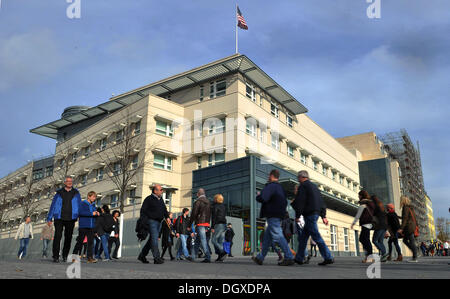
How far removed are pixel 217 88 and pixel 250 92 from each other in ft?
10.4

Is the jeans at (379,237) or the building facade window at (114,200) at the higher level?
the building facade window at (114,200)

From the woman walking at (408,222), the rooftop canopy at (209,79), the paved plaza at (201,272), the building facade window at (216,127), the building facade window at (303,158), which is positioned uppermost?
the rooftop canopy at (209,79)

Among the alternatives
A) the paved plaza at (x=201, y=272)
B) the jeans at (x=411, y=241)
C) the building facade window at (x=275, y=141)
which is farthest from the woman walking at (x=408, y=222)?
the building facade window at (x=275, y=141)

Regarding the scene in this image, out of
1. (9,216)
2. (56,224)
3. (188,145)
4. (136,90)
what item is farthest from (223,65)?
(9,216)

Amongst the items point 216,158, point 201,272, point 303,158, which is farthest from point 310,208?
point 303,158

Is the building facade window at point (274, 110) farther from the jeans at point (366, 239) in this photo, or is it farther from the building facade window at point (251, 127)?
the jeans at point (366, 239)

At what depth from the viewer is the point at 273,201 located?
7.96m

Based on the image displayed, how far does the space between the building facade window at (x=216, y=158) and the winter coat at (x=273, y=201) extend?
2559cm

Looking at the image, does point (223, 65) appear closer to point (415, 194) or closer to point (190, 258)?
point (190, 258)

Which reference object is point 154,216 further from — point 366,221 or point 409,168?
point 409,168

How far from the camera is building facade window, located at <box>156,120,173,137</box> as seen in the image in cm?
3612

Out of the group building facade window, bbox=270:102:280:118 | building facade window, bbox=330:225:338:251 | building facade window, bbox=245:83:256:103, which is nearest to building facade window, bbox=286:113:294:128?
building facade window, bbox=270:102:280:118

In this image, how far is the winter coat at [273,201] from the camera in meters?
7.90
